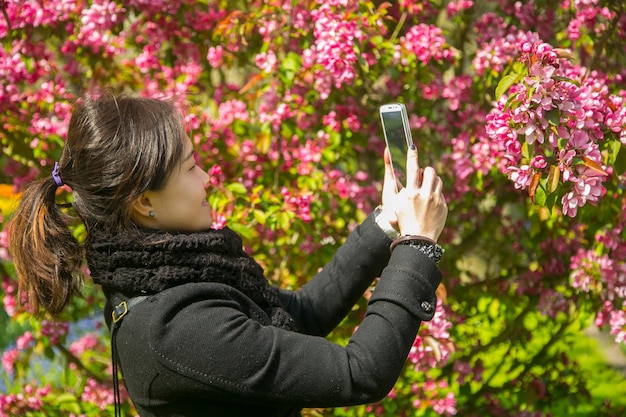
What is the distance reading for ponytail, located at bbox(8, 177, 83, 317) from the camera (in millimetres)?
1723

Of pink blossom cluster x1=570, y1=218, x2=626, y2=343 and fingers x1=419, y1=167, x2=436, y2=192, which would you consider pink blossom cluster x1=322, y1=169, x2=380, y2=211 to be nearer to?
pink blossom cluster x1=570, y1=218, x2=626, y2=343

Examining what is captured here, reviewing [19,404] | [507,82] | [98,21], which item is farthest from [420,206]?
[19,404]

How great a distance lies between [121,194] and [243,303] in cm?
33

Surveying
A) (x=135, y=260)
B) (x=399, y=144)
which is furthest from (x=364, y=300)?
(x=135, y=260)

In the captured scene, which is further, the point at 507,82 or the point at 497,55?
the point at 497,55

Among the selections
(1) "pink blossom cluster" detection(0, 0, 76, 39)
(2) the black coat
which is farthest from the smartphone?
(1) "pink blossom cluster" detection(0, 0, 76, 39)

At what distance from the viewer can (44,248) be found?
1717mm

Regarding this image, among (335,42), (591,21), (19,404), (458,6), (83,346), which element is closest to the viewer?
(335,42)

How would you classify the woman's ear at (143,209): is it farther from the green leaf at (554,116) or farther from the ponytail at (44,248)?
the green leaf at (554,116)

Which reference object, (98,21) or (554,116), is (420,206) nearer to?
(554,116)

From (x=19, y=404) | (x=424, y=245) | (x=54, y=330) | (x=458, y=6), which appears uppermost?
(x=424, y=245)

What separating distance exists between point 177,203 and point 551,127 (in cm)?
84

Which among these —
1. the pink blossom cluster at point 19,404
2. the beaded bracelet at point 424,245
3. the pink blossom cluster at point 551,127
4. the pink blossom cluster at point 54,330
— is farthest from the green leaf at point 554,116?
the pink blossom cluster at point 19,404

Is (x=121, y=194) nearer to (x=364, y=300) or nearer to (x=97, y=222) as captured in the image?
(x=97, y=222)
